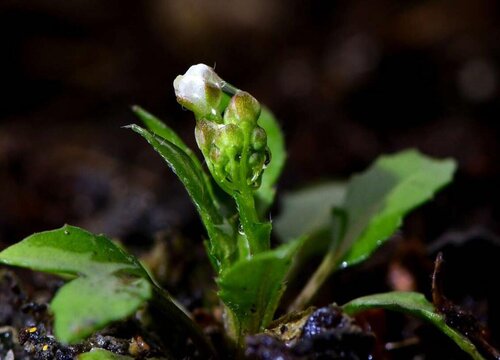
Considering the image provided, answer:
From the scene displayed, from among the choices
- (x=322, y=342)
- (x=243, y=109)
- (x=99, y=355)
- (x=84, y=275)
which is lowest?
(x=322, y=342)

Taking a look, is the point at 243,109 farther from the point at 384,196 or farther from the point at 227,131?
the point at 384,196

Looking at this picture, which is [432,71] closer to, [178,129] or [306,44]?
[306,44]

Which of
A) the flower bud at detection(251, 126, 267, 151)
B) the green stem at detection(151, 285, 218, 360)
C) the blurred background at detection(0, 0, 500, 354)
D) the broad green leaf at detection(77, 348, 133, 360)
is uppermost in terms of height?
the blurred background at detection(0, 0, 500, 354)

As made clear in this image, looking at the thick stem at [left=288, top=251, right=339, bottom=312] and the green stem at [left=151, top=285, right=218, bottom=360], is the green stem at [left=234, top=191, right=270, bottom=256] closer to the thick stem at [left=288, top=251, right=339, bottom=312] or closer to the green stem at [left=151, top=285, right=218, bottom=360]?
the green stem at [left=151, top=285, right=218, bottom=360]

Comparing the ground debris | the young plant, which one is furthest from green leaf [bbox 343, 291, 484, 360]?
the ground debris

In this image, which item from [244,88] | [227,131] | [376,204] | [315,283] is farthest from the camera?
[244,88]

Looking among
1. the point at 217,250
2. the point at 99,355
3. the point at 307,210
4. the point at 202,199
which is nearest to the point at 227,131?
the point at 202,199

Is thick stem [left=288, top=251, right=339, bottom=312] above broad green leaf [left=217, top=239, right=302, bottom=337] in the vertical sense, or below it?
above

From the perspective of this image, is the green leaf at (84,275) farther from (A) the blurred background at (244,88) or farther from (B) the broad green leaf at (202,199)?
(A) the blurred background at (244,88)
